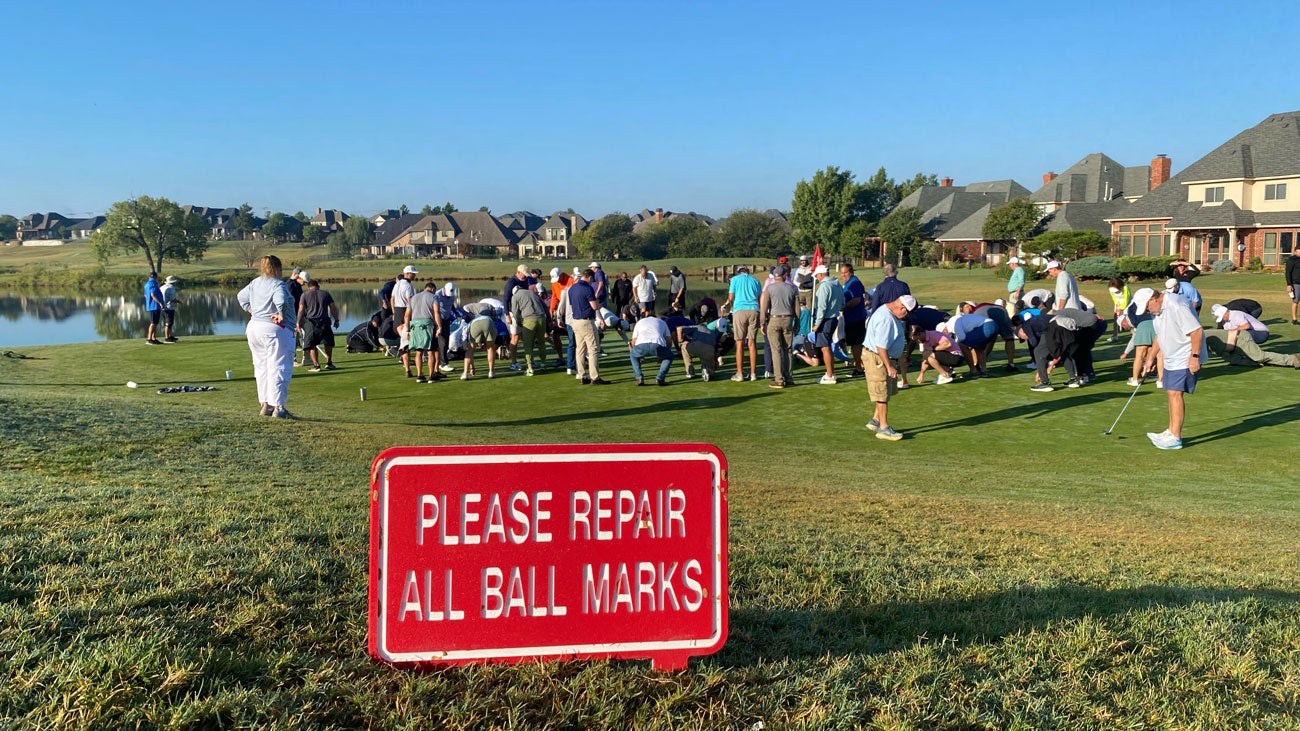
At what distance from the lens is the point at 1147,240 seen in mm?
54656

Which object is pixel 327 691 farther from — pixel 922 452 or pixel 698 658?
pixel 922 452

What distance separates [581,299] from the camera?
50.9ft

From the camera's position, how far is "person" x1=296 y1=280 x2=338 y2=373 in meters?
17.4

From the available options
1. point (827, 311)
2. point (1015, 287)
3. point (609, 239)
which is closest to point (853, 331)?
point (827, 311)

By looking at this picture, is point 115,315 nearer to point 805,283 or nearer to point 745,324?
point 805,283

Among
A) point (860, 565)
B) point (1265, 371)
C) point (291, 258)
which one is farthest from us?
point (291, 258)

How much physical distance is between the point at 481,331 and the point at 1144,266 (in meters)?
39.3

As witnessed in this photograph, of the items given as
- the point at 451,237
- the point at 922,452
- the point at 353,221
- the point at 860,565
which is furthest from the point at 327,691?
the point at 353,221

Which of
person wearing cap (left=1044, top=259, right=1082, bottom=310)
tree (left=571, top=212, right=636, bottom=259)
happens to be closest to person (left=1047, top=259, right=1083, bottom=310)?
person wearing cap (left=1044, top=259, right=1082, bottom=310)

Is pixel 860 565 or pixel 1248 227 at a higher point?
pixel 1248 227

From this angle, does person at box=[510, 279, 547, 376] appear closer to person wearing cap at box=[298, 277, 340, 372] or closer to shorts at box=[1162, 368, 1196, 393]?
person wearing cap at box=[298, 277, 340, 372]

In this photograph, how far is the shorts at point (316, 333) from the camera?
17.7 meters

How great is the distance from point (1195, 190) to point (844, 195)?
3530cm

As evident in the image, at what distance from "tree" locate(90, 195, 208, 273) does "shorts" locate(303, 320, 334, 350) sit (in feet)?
264
